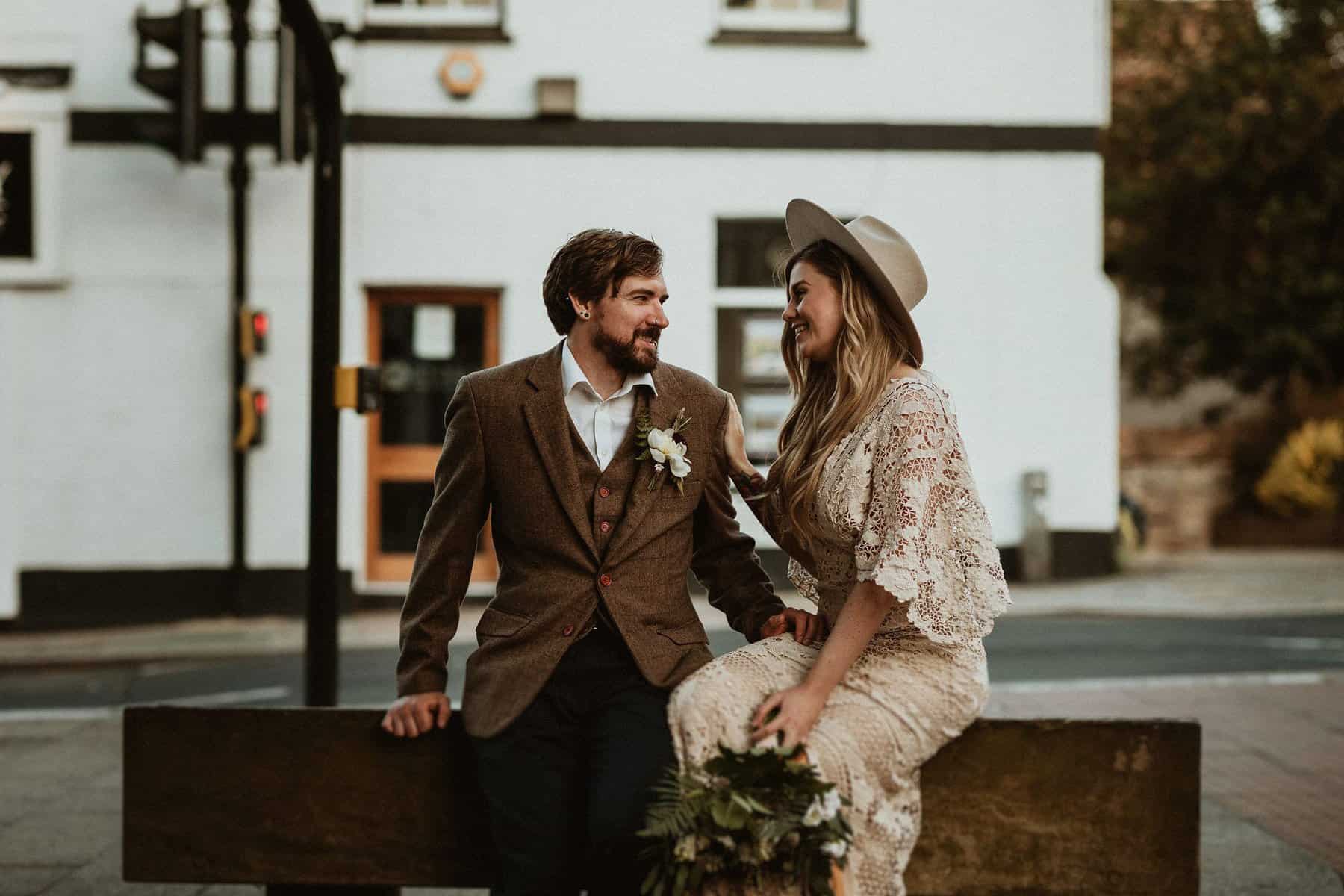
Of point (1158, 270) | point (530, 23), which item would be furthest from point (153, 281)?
point (1158, 270)

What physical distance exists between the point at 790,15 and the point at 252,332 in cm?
559

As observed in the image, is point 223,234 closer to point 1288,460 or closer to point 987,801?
point 987,801

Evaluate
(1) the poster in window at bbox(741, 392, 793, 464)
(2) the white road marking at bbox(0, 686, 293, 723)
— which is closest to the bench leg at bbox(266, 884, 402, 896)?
(2) the white road marking at bbox(0, 686, 293, 723)

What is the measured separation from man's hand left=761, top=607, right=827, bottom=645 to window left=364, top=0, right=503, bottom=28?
999 cm

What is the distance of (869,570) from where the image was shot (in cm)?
309

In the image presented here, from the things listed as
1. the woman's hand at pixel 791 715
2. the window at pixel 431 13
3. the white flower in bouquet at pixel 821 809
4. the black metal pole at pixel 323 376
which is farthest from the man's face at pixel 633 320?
the window at pixel 431 13

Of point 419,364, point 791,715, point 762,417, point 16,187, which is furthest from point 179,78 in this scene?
point 791,715

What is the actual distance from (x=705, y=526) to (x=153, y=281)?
963 centimetres

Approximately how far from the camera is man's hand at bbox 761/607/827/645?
3346 mm

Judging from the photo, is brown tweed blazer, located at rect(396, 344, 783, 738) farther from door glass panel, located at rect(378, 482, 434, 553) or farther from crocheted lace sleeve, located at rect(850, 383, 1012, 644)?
door glass panel, located at rect(378, 482, 434, 553)

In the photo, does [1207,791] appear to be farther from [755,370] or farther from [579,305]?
[755,370]

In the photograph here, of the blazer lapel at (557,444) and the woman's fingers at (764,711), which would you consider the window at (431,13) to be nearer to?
the blazer lapel at (557,444)

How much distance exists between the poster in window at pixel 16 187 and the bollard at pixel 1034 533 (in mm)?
8689

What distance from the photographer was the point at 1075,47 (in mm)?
12750
